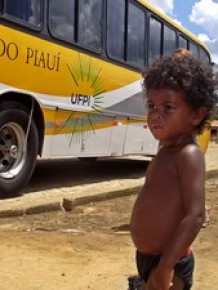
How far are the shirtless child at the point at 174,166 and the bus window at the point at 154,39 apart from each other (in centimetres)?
842

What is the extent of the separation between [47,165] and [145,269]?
8.73 m

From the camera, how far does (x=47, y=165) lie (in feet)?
36.7

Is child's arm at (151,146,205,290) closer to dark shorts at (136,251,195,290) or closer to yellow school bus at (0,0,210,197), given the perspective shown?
dark shorts at (136,251,195,290)

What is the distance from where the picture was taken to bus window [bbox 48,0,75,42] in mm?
7691

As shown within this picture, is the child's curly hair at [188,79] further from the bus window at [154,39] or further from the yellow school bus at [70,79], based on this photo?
the bus window at [154,39]

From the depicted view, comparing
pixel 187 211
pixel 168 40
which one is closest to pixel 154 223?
pixel 187 211

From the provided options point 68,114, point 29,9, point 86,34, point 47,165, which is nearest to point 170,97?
point 29,9

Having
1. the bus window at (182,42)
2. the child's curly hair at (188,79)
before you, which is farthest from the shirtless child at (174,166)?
the bus window at (182,42)

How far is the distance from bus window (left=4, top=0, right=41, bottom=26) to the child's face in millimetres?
4742

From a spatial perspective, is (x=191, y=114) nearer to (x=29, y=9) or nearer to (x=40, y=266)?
(x=40, y=266)

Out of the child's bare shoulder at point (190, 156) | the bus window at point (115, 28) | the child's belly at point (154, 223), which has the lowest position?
the child's belly at point (154, 223)

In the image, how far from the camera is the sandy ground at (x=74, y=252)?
4.28 metres

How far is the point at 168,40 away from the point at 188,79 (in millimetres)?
9451

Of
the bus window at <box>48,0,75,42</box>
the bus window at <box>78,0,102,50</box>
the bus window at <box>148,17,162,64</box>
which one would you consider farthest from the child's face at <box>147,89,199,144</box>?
the bus window at <box>148,17,162,64</box>
